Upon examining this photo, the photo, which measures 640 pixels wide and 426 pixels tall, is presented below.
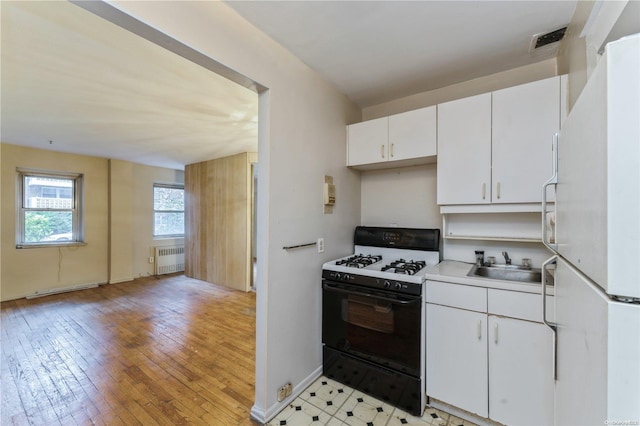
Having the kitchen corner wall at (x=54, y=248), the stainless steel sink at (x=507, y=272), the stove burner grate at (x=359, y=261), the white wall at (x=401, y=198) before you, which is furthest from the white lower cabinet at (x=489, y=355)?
the kitchen corner wall at (x=54, y=248)

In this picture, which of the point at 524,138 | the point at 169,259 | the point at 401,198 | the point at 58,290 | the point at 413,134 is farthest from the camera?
the point at 169,259

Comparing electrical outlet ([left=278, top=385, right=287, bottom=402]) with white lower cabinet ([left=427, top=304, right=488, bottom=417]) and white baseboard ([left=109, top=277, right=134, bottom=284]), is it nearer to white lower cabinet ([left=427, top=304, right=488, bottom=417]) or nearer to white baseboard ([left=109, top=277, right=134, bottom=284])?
white lower cabinet ([left=427, top=304, right=488, bottom=417])

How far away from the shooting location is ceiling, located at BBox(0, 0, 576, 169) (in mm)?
1455

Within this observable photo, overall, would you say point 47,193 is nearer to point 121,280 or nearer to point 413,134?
point 121,280

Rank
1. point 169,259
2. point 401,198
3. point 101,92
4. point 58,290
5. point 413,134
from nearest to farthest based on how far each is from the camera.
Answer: point 413,134, point 101,92, point 401,198, point 58,290, point 169,259

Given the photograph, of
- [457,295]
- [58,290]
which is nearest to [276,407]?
[457,295]

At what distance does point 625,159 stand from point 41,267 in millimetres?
6590

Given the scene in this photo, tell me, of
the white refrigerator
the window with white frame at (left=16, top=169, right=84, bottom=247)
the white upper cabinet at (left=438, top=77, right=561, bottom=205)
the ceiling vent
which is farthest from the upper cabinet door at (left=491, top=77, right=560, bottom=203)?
the window with white frame at (left=16, top=169, right=84, bottom=247)

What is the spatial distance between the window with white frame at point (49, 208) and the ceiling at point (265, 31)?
169 centimetres

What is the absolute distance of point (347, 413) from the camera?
1753 mm

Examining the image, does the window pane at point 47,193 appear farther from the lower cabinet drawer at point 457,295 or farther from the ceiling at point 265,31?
the lower cabinet drawer at point 457,295

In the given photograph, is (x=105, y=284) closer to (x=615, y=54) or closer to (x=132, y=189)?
(x=132, y=189)

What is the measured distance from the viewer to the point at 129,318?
11.1ft

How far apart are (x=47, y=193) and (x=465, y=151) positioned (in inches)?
253
